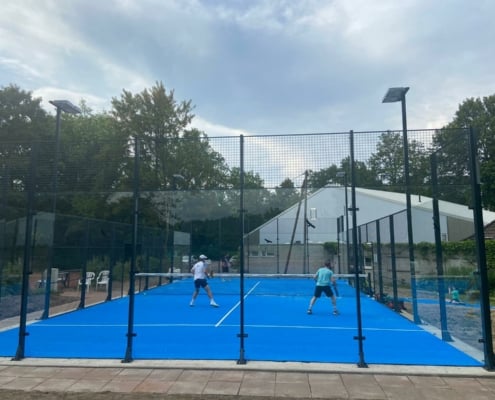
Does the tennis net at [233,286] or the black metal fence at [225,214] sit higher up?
the black metal fence at [225,214]

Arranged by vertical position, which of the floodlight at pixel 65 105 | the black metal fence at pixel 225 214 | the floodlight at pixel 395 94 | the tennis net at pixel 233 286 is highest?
the floodlight at pixel 65 105

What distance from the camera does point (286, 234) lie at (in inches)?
717

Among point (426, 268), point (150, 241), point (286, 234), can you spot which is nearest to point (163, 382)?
point (426, 268)

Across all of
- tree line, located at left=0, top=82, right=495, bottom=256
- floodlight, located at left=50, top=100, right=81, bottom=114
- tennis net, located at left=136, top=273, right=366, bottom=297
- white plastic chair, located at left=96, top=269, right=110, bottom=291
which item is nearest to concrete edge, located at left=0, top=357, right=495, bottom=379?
Answer: tree line, located at left=0, top=82, right=495, bottom=256

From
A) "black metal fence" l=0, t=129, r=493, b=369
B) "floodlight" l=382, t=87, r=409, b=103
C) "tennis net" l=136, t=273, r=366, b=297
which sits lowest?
"tennis net" l=136, t=273, r=366, b=297

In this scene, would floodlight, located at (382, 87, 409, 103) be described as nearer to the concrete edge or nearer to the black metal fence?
the black metal fence

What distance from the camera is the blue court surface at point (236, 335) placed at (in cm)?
554

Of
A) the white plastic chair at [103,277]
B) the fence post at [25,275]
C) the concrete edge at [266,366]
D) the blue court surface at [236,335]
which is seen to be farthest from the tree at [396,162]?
the white plastic chair at [103,277]

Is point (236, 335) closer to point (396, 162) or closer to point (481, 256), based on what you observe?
point (481, 256)

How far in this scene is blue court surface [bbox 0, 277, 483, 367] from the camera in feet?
18.2

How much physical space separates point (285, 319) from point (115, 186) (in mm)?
5001

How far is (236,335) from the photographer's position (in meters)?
6.11

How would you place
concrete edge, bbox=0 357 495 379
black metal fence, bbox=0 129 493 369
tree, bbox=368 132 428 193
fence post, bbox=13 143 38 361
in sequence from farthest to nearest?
tree, bbox=368 132 428 193 → black metal fence, bbox=0 129 493 369 → fence post, bbox=13 143 38 361 → concrete edge, bbox=0 357 495 379

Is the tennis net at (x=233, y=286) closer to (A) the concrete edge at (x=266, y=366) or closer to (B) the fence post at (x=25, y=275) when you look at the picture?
(B) the fence post at (x=25, y=275)
